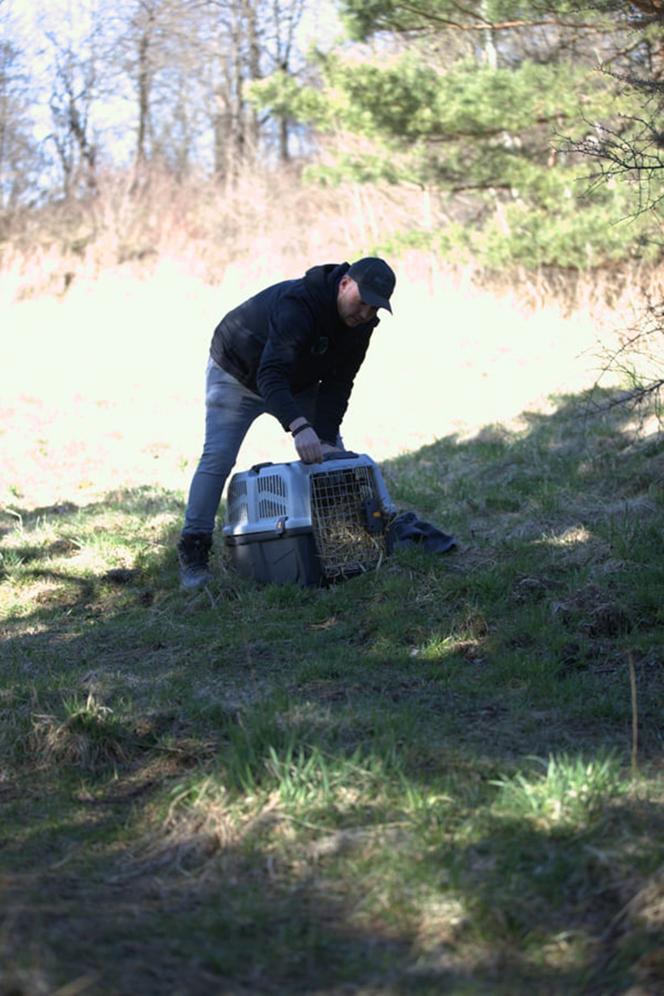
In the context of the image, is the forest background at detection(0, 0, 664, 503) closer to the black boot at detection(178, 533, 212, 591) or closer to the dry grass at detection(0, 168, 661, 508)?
the dry grass at detection(0, 168, 661, 508)

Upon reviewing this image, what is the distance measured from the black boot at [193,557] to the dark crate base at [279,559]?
185 mm

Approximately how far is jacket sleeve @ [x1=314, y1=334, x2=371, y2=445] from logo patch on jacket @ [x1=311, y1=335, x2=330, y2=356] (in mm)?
221

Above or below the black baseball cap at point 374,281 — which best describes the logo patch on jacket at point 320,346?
below

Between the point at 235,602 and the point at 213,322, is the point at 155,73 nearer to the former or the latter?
the point at 213,322

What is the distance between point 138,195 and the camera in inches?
1033

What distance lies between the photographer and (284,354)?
548 centimetres

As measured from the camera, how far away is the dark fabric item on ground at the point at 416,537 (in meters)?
5.97

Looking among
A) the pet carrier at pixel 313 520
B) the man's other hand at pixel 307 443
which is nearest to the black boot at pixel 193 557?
the pet carrier at pixel 313 520

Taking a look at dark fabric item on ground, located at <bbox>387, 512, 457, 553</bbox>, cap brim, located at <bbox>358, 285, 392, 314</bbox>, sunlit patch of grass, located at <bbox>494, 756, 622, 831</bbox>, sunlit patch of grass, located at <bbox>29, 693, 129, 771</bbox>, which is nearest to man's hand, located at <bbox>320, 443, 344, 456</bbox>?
dark fabric item on ground, located at <bbox>387, 512, 457, 553</bbox>

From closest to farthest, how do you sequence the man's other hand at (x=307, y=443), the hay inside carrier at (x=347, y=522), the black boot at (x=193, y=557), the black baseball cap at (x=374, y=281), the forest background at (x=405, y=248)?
the black baseball cap at (x=374, y=281) < the man's other hand at (x=307, y=443) < the hay inside carrier at (x=347, y=522) < the black boot at (x=193, y=557) < the forest background at (x=405, y=248)

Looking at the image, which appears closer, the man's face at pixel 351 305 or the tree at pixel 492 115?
the man's face at pixel 351 305

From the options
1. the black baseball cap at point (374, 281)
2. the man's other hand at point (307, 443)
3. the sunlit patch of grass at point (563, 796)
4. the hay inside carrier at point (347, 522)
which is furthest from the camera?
the hay inside carrier at point (347, 522)

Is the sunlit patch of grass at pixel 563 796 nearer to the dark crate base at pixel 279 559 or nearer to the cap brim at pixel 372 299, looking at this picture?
the dark crate base at pixel 279 559

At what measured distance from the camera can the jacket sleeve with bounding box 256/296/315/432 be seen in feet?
17.9
